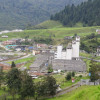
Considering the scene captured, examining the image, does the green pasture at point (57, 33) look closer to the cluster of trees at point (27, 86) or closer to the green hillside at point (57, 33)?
the green hillside at point (57, 33)

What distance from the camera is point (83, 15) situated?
95.1 metres

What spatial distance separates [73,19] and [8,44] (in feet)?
135

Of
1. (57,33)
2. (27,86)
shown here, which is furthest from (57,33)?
(27,86)

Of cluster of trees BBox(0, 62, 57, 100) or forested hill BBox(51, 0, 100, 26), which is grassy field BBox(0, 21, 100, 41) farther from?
cluster of trees BBox(0, 62, 57, 100)

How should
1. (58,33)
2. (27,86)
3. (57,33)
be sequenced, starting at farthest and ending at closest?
(57,33), (58,33), (27,86)

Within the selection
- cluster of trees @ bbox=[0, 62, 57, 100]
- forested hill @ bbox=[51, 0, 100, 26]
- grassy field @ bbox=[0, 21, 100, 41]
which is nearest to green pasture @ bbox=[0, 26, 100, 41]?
grassy field @ bbox=[0, 21, 100, 41]

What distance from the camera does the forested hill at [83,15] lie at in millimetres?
89500

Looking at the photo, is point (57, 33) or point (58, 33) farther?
point (57, 33)

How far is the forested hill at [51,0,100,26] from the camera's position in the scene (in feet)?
294

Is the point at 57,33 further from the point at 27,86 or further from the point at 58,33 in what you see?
the point at 27,86

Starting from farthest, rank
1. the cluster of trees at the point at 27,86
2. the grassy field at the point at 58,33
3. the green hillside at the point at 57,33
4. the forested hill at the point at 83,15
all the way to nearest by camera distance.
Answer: the forested hill at the point at 83,15 < the grassy field at the point at 58,33 < the green hillside at the point at 57,33 < the cluster of trees at the point at 27,86

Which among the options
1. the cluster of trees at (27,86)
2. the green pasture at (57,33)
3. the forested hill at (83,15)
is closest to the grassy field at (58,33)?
the green pasture at (57,33)

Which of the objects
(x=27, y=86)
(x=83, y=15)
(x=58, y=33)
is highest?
(x=83, y=15)

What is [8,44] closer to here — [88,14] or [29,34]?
[29,34]
